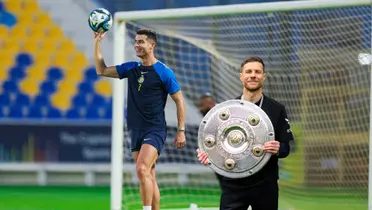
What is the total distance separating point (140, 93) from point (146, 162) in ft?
1.54

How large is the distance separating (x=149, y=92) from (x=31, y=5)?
865cm

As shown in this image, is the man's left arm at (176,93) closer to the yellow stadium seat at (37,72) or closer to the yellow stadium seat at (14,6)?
the yellow stadium seat at (37,72)

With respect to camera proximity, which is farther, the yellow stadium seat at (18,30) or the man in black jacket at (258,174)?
the yellow stadium seat at (18,30)

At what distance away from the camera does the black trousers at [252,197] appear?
4.14m

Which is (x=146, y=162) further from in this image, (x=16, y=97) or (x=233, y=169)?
(x=16, y=97)

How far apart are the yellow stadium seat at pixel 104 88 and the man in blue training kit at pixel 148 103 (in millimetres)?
7746

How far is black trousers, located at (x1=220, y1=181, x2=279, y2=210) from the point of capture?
4.14 meters

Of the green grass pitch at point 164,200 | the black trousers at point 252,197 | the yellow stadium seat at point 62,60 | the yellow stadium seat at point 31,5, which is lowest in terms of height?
the green grass pitch at point 164,200

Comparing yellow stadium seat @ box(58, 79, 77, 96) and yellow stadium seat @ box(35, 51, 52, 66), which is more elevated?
yellow stadium seat @ box(35, 51, 52, 66)

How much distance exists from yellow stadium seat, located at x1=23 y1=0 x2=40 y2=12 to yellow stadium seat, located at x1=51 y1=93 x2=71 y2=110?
1.44 metres

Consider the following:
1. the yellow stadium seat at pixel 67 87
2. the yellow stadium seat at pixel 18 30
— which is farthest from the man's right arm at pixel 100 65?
the yellow stadium seat at pixel 18 30

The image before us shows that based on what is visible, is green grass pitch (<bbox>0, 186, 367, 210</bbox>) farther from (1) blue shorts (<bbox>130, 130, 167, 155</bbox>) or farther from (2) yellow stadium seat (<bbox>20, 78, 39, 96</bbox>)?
(2) yellow stadium seat (<bbox>20, 78, 39, 96</bbox>)

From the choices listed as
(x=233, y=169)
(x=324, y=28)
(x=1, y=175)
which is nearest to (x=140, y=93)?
(x=233, y=169)

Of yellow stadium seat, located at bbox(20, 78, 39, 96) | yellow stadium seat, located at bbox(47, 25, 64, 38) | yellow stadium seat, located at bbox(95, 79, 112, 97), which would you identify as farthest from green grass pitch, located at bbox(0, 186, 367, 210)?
yellow stadium seat, located at bbox(47, 25, 64, 38)
